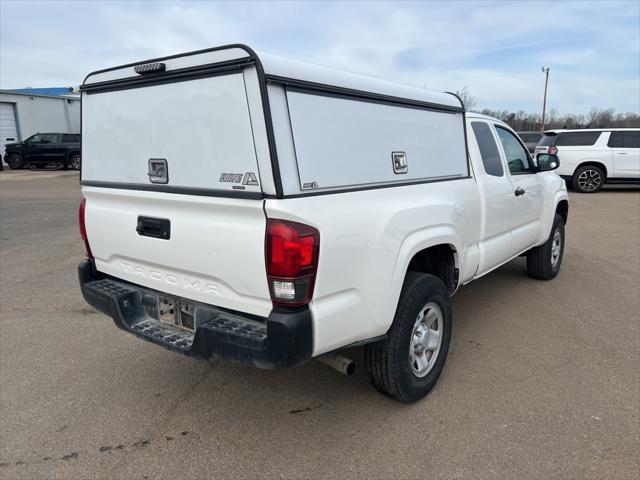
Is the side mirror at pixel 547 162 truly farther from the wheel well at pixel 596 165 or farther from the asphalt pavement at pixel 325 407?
the wheel well at pixel 596 165

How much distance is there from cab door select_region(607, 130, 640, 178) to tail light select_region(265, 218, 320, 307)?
14.7 metres

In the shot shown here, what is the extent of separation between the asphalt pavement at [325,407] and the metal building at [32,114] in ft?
87.9

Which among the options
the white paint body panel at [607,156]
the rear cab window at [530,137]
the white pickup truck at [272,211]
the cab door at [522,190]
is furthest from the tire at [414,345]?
the rear cab window at [530,137]

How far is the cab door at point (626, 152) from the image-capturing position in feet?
46.7

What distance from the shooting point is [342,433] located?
9.80 feet

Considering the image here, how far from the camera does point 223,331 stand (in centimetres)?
256

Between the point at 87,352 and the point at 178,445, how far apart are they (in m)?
1.61

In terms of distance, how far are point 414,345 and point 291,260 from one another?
1.32m

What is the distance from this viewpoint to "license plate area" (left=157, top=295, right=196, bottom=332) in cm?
292

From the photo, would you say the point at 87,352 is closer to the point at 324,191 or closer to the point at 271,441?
the point at 271,441

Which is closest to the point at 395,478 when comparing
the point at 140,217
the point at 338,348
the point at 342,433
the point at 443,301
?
the point at 342,433

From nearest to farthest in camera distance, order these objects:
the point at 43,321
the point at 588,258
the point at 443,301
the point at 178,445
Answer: the point at 178,445
the point at 443,301
the point at 43,321
the point at 588,258

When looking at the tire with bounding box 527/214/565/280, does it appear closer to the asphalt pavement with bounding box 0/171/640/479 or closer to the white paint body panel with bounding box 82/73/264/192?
the asphalt pavement with bounding box 0/171/640/479

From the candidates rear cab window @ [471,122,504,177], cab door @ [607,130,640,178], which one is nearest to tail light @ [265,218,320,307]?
rear cab window @ [471,122,504,177]
